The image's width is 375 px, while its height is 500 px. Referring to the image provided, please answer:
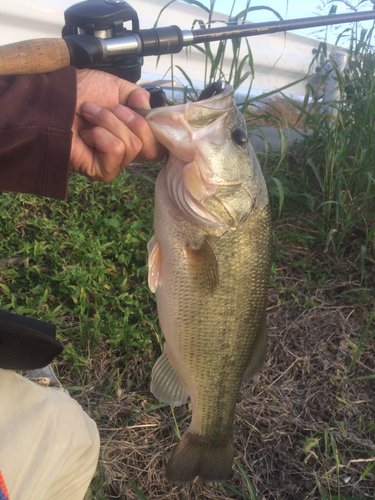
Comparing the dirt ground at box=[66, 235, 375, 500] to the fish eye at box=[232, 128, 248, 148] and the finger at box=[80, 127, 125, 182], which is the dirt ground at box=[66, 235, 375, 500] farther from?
the fish eye at box=[232, 128, 248, 148]

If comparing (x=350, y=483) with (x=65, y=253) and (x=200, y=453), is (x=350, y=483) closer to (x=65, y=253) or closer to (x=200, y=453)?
(x=200, y=453)

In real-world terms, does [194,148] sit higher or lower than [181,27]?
lower

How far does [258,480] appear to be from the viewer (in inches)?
87.8

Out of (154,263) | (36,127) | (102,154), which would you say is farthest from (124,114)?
(154,263)

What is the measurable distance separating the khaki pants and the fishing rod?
1.11 meters

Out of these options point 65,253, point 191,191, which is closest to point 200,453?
point 191,191

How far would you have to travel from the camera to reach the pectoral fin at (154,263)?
4.99 ft

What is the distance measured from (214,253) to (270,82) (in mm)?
4436

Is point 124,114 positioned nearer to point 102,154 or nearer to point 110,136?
point 110,136

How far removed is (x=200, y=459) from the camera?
64.1 inches

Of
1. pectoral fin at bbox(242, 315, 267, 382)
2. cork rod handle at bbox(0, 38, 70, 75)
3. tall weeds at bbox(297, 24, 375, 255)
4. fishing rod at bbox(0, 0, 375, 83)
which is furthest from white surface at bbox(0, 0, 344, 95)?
pectoral fin at bbox(242, 315, 267, 382)

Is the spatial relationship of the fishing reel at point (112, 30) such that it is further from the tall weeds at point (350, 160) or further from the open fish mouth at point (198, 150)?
the tall weeds at point (350, 160)

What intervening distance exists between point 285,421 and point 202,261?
5.04 ft

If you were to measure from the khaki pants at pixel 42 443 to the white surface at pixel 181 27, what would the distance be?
8.26 ft
